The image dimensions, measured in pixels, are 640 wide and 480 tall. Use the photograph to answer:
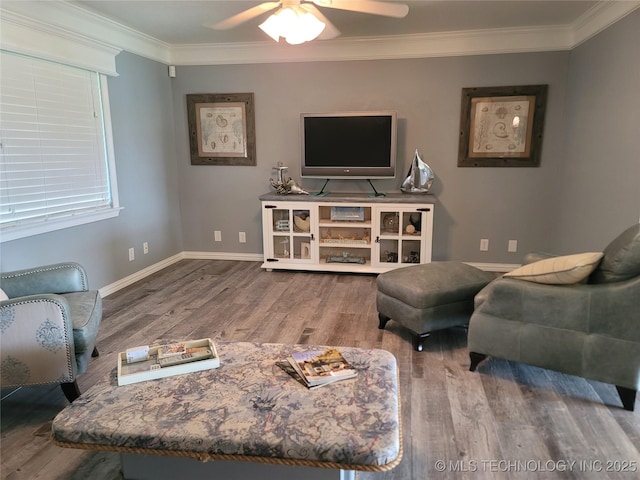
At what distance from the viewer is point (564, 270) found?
7.09ft

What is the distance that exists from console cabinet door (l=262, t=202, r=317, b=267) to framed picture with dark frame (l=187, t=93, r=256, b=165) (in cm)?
73

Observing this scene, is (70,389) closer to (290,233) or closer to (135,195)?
(135,195)

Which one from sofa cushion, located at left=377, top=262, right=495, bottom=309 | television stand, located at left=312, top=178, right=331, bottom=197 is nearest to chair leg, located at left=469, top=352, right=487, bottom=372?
sofa cushion, located at left=377, top=262, right=495, bottom=309

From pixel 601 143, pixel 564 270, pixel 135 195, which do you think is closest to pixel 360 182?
pixel 601 143

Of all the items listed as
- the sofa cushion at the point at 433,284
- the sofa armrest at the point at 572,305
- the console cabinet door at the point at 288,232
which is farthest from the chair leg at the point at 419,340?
the console cabinet door at the point at 288,232

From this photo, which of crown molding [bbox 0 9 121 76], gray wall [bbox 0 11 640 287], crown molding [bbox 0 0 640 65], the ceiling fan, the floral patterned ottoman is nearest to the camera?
the floral patterned ottoman

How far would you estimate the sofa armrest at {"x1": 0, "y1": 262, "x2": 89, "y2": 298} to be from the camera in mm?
2426

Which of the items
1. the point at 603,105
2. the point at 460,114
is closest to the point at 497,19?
the point at 460,114

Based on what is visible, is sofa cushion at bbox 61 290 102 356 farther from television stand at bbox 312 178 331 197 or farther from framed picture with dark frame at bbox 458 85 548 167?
framed picture with dark frame at bbox 458 85 548 167

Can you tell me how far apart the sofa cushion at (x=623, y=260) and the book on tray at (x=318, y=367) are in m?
1.36

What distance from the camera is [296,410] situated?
150 cm

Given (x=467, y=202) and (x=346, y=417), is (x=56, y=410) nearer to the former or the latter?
(x=346, y=417)

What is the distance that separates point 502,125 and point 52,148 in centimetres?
394

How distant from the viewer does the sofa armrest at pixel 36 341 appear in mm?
2008
